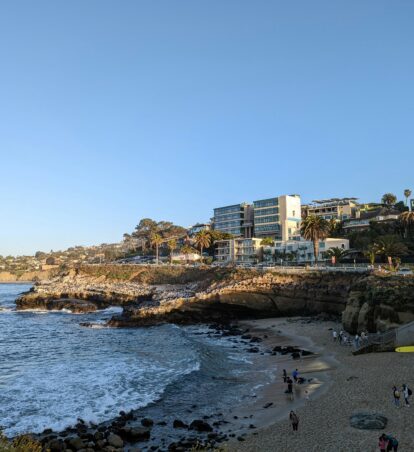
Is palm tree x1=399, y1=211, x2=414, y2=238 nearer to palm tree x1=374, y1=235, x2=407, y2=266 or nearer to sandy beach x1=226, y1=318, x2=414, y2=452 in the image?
palm tree x1=374, y1=235, x2=407, y2=266

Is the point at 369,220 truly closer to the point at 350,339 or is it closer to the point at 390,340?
the point at 350,339

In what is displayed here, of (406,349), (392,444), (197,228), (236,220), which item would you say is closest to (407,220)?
(406,349)

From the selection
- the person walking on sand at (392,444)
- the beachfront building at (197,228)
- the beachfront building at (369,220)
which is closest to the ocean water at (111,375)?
the person walking on sand at (392,444)

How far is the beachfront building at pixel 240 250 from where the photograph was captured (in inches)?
4286

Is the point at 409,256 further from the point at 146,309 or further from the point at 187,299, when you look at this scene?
the point at 146,309

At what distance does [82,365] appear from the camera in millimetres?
33500

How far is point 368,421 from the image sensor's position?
701 inches

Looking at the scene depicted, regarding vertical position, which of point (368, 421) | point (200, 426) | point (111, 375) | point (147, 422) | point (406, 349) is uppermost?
point (406, 349)

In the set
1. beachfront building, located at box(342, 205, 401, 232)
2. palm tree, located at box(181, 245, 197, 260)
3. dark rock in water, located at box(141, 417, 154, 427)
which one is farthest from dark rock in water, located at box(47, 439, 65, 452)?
palm tree, located at box(181, 245, 197, 260)

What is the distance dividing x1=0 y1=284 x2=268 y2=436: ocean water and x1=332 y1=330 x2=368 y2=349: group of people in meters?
8.70

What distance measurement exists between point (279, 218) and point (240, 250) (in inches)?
653

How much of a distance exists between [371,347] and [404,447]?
17093 mm

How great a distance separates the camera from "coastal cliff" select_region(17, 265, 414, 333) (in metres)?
36.8

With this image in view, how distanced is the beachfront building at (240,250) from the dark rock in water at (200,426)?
84909 millimetres
